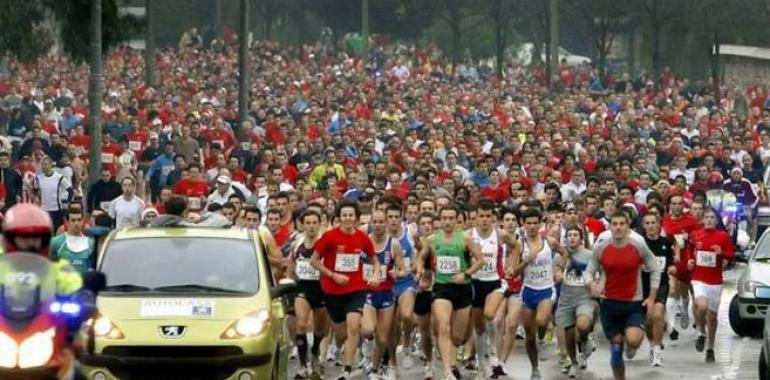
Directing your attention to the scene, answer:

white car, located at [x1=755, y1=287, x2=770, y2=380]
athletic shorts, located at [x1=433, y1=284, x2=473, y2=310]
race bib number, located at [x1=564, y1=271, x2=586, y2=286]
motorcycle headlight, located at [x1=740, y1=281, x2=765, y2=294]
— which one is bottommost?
white car, located at [x1=755, y1=287, x2=770, y2=380]

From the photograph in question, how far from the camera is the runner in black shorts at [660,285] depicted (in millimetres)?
20938

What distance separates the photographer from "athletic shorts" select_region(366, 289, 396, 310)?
65.3 feet

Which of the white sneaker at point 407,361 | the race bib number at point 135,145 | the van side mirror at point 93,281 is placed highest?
the race bib number at point 135,145

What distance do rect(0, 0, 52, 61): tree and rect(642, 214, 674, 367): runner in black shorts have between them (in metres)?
13.8

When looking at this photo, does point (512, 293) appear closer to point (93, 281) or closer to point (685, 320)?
point (685, 320)

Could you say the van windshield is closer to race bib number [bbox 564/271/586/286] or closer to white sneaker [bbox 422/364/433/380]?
white sneaker [bbox 422/364/433/380]

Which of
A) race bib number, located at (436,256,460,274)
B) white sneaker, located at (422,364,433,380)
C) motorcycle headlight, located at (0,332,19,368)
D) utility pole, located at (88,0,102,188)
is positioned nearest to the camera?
motorcycle headlight, located at (0,332,19,368)

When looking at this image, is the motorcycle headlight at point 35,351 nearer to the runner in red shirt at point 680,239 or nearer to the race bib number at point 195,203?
the runner in red shirt at point 680,239

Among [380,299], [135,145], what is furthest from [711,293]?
[135,145]

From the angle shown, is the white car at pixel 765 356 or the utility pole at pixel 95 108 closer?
the white car at pixel 765 356

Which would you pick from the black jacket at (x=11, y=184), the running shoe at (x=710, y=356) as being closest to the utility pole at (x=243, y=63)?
the black jacket at (x=11, y=184)

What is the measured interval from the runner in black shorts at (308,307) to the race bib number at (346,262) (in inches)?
17.3

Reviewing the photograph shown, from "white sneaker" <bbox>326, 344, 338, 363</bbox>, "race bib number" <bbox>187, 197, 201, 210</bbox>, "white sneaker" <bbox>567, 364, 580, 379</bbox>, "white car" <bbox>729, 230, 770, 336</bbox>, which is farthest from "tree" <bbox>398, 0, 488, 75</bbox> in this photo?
"white sneaker" <bbox>567, 364, 580, 379</bbox>

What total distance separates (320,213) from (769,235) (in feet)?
14.8
